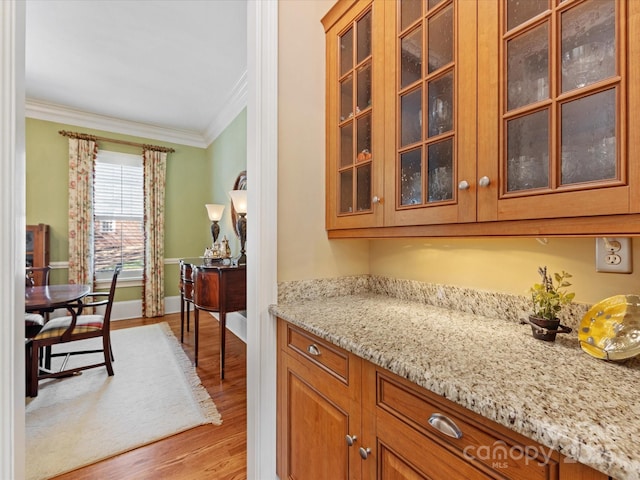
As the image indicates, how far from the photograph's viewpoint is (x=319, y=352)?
1073 mm

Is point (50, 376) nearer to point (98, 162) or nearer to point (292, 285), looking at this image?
point (292, 285)

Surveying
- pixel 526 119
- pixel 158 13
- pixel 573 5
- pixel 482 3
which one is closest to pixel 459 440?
pixel 526 119

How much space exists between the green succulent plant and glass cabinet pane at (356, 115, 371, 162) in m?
0.80

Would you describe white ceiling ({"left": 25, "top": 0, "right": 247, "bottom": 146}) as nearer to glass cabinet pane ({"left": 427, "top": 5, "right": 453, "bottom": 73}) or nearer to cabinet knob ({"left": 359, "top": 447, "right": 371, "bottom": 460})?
glass cabinet pane ({"left": 427, "top": 5, "right": 453, "bottom": 73})

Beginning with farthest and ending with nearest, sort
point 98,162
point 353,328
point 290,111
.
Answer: point 98,162 → point 290,111 → point 353,328

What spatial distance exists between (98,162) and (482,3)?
195 inches

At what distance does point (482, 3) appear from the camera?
0.89m

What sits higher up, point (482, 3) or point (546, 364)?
point (482, 3)

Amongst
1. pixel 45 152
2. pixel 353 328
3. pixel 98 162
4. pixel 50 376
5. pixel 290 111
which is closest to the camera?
pixel 353 328

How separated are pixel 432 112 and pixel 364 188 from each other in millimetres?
419

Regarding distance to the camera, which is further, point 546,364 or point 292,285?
point 292,285

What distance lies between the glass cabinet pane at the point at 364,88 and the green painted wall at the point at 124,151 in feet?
13.1

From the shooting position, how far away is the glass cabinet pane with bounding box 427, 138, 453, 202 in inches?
39.1

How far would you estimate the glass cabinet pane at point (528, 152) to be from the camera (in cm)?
78
